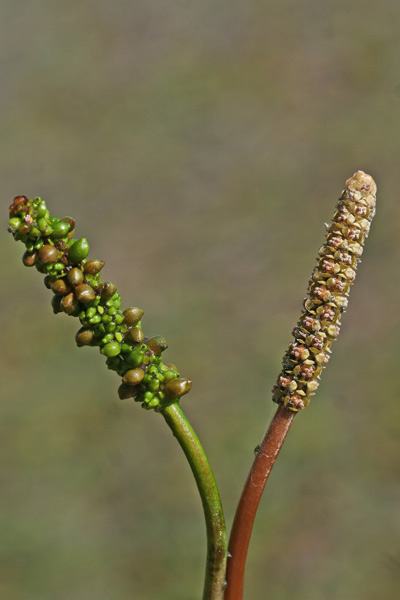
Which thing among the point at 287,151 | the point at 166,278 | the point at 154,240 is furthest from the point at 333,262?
the point at 287,151

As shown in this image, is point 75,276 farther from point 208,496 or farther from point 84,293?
point 208,496

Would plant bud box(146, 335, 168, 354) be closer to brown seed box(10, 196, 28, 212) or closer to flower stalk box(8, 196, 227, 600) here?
flower stalk box(8, 196, 227, 600)

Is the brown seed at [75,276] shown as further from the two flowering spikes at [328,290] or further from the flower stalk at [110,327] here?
the two flowering spikes at [328,290]

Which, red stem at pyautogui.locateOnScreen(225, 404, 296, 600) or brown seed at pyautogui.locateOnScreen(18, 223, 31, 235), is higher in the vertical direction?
brown seed at pyautogui.locateOnScreen(18, 223, 31, 235)

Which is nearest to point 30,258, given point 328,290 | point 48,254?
point 48,254

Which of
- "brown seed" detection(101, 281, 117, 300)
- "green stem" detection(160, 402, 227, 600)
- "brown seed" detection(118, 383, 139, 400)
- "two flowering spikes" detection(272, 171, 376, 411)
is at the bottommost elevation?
"green stem" detection(160, 402, 227, 600)

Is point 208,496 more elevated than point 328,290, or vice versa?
point 328,290

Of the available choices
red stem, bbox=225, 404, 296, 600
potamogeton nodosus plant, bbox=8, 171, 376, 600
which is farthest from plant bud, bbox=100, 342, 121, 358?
red stem, bbox=225, 404, 296, 600
